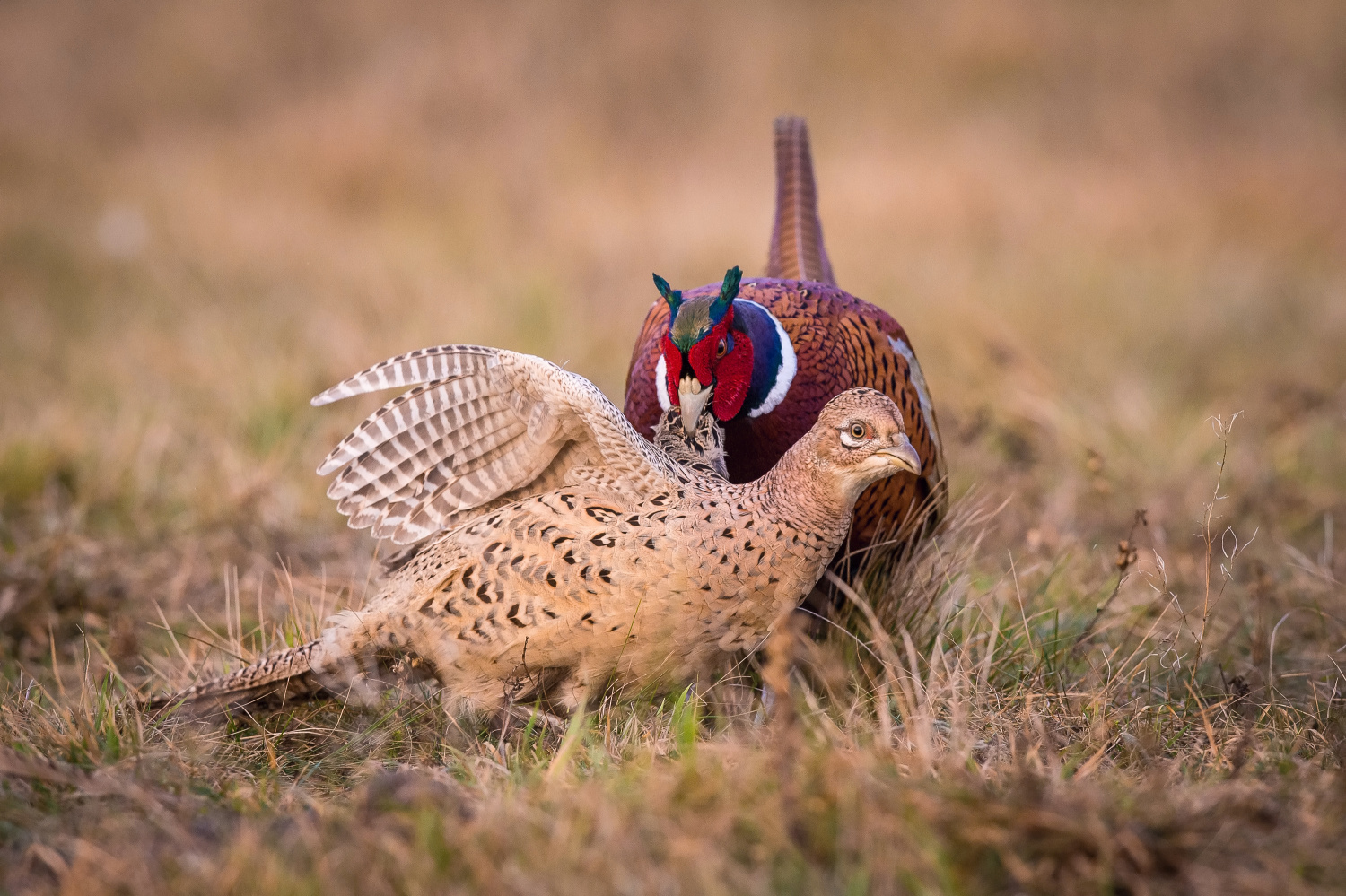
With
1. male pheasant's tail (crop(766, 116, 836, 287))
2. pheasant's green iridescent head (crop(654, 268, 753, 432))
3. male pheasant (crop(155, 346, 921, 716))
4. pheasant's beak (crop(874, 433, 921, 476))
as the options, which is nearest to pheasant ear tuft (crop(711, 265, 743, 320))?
pheasant's green iridescent head (crop(654, 268, 753, 432))

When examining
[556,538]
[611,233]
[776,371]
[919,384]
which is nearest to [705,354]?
[776,371]

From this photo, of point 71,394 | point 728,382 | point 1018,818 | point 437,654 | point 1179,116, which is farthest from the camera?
point 1179,116

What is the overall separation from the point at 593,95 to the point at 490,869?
10477 millimetres

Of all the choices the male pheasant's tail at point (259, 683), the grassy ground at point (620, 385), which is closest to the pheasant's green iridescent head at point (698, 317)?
the grassy ground at point (620, 385)

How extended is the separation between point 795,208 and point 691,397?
1.29 meters

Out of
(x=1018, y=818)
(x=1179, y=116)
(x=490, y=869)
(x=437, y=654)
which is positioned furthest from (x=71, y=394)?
(x=1179, y=116)

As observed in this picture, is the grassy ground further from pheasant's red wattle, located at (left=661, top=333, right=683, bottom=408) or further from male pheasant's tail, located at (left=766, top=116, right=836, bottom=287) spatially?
male pheasant's tail, located at (left=766, top=116, right=836, bottom=287)

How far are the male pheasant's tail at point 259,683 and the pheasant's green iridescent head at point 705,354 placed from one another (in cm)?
97

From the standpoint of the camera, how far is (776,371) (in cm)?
277

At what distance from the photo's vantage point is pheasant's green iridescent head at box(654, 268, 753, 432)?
2.57 m

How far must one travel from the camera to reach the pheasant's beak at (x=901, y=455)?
7.22ft

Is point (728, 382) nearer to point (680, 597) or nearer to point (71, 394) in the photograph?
point (680, 597)

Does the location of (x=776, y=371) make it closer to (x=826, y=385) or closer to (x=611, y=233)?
(x=826, y=385)

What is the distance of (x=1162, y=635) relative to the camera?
9.60ft
